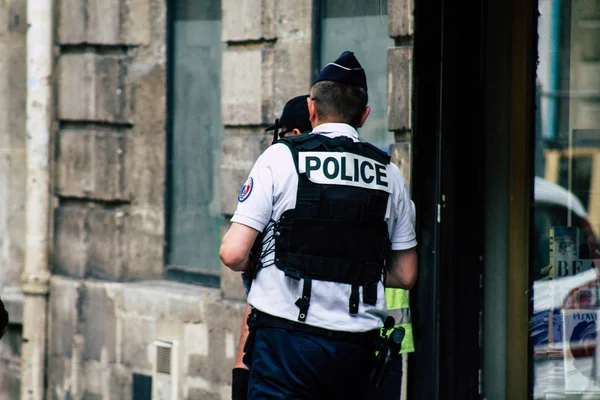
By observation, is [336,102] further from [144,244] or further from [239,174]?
[144,244]

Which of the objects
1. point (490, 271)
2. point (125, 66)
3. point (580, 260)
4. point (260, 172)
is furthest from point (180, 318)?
point (260, 172)

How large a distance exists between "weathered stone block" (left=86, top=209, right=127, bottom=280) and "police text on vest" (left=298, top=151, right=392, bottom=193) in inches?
138

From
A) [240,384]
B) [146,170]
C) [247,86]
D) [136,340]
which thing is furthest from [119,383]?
[240,384]

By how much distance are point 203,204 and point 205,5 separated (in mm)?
1314

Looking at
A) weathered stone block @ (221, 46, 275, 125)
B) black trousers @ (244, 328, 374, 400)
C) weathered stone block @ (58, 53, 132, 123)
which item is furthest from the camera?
weathered stone block @ (58, 53, 132, 123)

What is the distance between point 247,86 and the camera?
19.7 ft

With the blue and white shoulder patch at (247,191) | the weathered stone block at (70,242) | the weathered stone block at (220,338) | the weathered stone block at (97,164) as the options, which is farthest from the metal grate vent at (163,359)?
the blue and white shoulder patch at (247,191)

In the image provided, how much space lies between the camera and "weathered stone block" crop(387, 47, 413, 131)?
5172 millimetres

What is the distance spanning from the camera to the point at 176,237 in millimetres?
6711

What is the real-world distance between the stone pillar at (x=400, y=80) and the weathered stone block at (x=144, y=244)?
6.86 feet

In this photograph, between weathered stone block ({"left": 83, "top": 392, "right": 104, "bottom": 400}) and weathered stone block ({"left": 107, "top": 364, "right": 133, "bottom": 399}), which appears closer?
weathered stone block ({"left": 107, "top": 364, "right": 133, "bottom": 399})

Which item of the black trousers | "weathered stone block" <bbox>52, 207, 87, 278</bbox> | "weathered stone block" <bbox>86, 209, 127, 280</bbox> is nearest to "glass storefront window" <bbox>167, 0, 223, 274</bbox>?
"weathered stone block" <bbox>86, 209, 127, 280</bbox>

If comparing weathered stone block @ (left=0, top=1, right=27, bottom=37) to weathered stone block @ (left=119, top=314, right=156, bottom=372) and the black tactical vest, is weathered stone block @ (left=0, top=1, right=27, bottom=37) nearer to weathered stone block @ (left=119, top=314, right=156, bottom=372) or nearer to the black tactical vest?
weathered stone block @ (left=119, top=314, right=156, bottom=372)

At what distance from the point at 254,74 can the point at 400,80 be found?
1.11m
